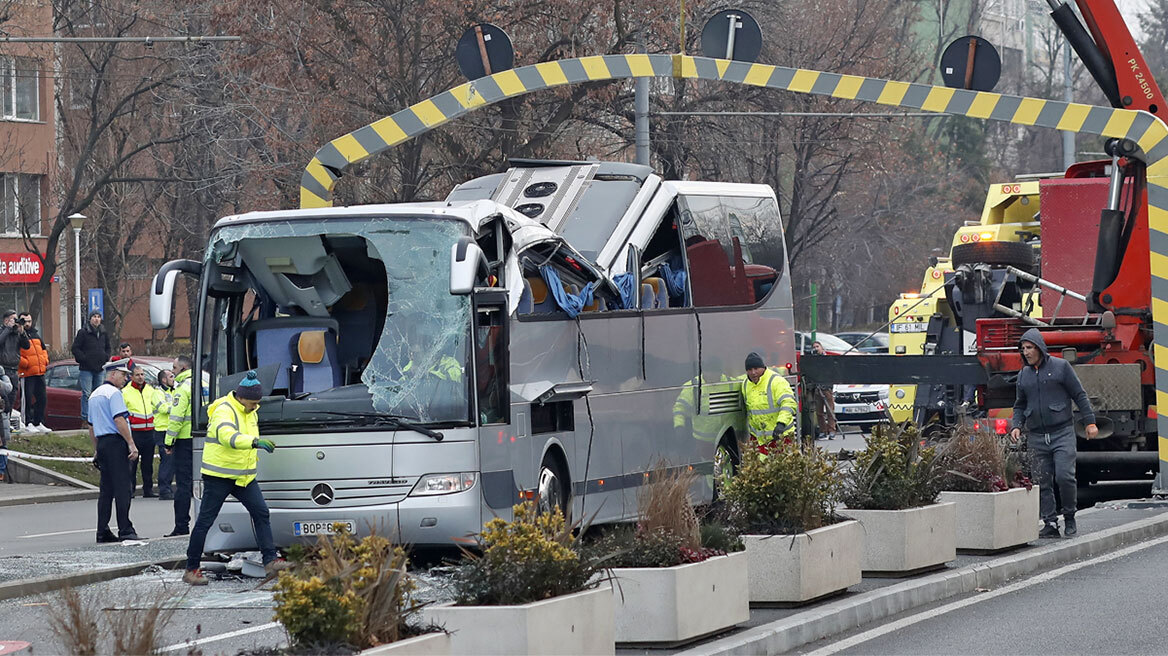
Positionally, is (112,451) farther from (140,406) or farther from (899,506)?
(899,506)

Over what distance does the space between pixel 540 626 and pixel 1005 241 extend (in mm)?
14743

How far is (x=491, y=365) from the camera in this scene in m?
13.9

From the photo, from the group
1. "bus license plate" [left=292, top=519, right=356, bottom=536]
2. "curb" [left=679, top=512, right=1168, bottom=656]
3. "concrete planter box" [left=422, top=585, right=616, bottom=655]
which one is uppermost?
"bus license plate" [left=292, top=519, right=356, bottom=536]

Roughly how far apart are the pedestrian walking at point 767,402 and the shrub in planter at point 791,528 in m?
4.82

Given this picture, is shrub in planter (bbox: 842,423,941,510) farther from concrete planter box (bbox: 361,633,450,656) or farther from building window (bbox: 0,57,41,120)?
Answer: building window (bbox: 0,57,41,120)

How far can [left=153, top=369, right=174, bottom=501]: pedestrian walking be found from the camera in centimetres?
2134

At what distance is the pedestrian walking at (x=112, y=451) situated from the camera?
17430 mm

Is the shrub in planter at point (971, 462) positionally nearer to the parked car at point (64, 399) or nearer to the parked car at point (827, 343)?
the parked car at point (64, 399)

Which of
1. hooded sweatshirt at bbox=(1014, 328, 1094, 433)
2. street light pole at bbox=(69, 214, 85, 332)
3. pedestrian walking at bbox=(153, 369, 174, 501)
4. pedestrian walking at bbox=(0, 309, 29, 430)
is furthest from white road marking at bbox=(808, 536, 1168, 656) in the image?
street light pole at bbox=(69, 214, 85, 332)

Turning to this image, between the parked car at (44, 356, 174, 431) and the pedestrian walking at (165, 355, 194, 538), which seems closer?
the pedestrian walking at (165, 355, 194, 538)

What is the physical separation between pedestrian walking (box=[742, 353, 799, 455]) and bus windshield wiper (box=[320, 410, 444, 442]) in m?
4.25

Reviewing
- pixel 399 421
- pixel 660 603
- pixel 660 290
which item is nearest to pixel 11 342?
pixel 660 290

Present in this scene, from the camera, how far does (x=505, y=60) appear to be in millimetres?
19016

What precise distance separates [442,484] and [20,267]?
41936 mm
